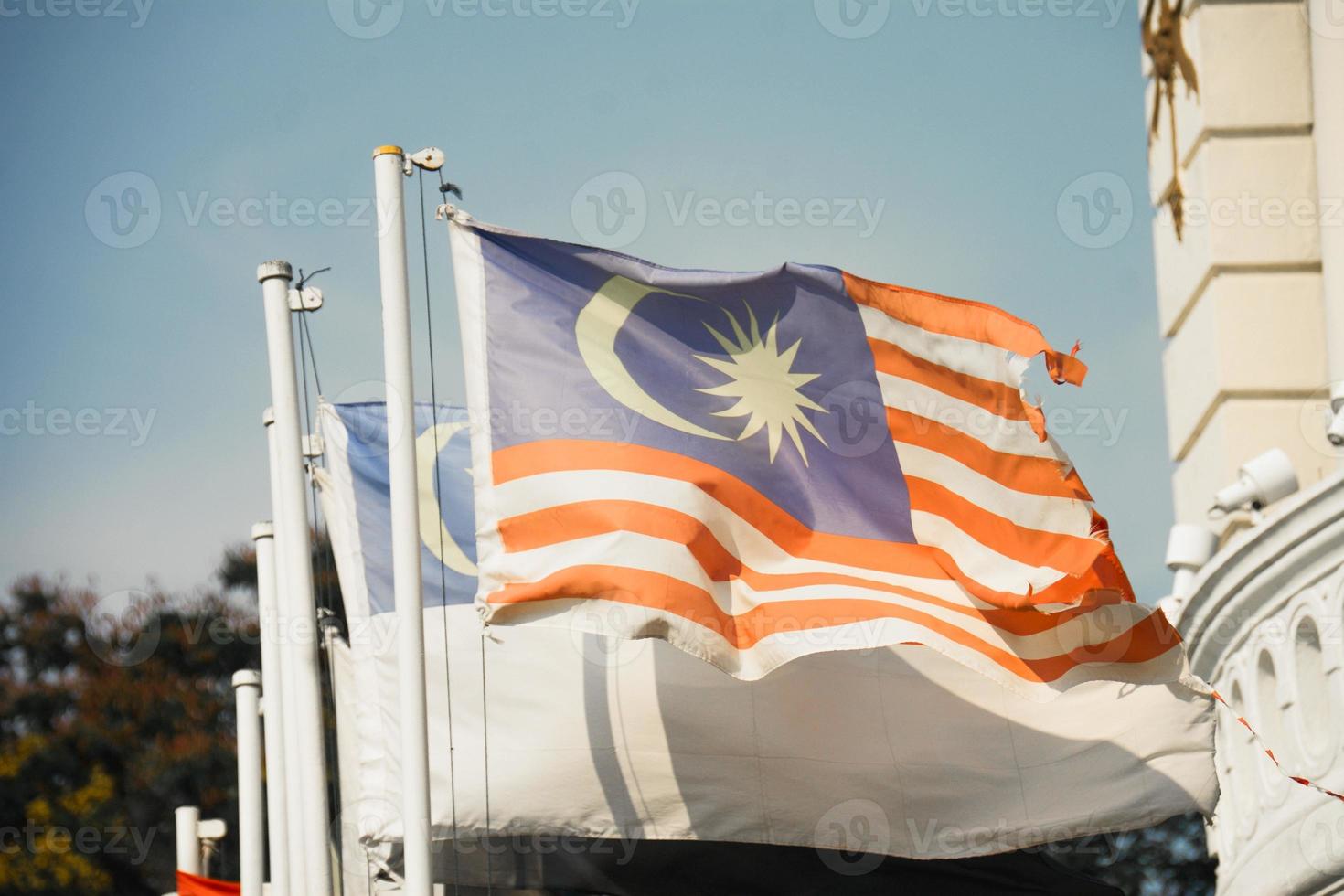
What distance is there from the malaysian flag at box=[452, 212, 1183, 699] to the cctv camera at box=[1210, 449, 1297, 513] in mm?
4933

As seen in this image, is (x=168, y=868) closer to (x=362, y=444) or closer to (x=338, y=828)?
(x=338, y=828)

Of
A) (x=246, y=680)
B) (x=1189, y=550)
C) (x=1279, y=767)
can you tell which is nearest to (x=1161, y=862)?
(x=1189, y=550)

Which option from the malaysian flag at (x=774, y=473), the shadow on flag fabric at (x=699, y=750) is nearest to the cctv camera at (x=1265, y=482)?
the shadow on flag fabric at (x=699, y=750)

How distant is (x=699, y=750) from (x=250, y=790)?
16.3 feet

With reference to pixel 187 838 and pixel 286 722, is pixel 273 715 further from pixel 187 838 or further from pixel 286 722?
pixel 187 838

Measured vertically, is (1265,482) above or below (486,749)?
above

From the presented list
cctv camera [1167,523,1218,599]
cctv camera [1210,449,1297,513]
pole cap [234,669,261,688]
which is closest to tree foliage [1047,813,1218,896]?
cctv camera [1167,523,1218,599]

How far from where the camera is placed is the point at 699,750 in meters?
9.73

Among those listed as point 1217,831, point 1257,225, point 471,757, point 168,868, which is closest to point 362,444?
point 471,757

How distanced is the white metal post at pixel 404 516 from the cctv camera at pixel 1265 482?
305 inches

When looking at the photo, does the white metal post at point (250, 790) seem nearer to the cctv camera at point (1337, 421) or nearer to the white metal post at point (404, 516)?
the white metal post at point (404, 516)

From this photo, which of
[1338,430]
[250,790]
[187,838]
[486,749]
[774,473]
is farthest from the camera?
[187,838]

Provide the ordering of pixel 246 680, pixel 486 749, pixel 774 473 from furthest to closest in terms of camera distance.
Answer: pixel 246 680 → pixel 486 749 → pixel 774 473

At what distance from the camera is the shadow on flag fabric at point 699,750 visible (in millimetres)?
9547
